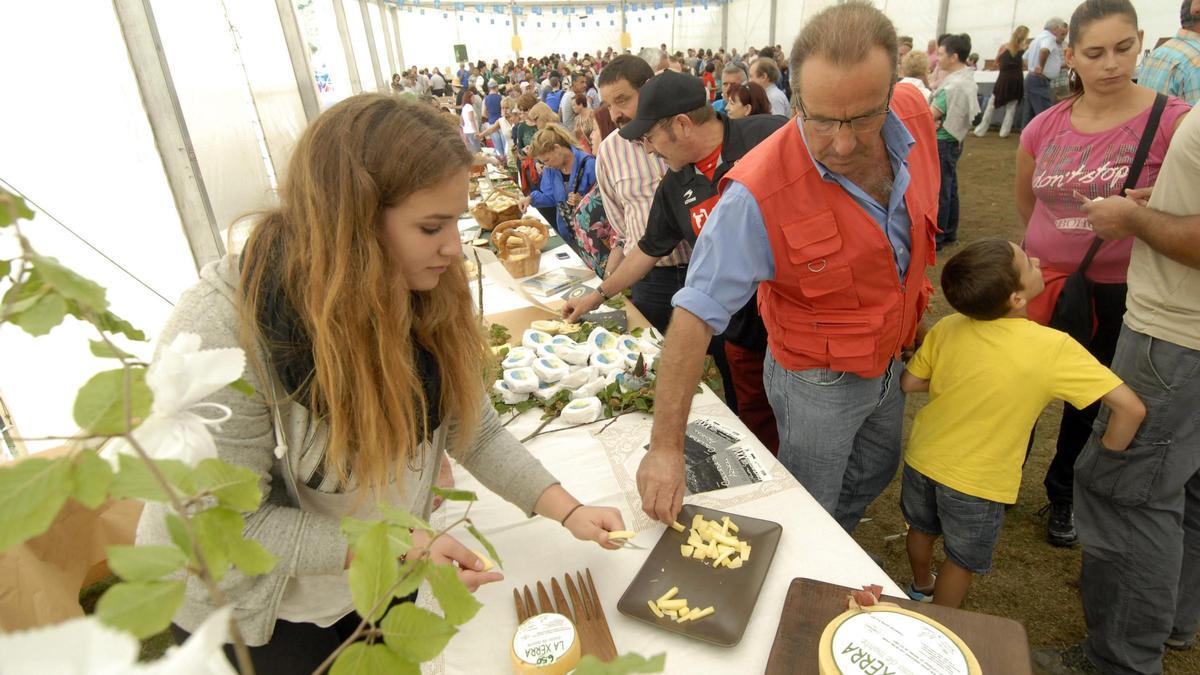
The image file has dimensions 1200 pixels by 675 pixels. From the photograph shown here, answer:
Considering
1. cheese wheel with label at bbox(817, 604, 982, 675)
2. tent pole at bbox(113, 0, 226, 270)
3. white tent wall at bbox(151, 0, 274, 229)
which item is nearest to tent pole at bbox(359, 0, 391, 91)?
white tent wall at bbox(151, 0, 274, 229)

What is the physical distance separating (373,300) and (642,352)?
1303 millimetres

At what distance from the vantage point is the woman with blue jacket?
4.20m

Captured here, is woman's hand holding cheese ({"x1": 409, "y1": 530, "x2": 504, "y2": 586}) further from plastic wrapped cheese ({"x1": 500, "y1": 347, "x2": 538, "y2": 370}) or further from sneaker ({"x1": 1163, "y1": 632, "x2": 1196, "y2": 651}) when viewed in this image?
sneaker ({"x1": 1163, "y1": 632, "x2": 1196, "y2": 651})

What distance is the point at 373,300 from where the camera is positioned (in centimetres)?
96

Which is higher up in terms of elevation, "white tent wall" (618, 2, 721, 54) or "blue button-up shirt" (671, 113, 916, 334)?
"white tent wall" (618, 2, 721, 54)

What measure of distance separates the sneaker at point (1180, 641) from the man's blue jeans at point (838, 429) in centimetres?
94

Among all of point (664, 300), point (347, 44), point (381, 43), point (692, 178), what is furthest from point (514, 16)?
point (692, 178)

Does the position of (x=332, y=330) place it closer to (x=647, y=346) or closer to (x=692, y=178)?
(x=647, y=346)

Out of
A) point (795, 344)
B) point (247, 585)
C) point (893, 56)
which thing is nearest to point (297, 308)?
point (247, 585)

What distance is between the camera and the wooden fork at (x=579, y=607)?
3.54 ft

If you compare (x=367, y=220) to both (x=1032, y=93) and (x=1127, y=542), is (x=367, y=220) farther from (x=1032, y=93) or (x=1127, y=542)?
(x=1032, y=93)

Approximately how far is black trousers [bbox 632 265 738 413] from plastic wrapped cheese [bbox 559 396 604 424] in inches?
36.7

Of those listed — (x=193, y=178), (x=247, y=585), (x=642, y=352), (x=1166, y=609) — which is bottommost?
(x=1166, y=609)

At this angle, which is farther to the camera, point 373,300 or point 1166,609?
point 1166,609
